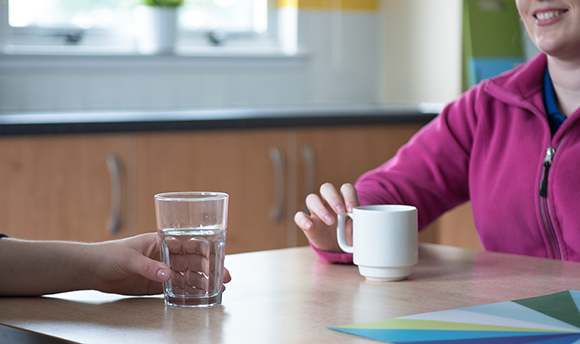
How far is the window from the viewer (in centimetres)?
310

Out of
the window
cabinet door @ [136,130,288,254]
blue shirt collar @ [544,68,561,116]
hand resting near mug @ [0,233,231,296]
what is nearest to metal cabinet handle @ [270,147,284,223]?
cabinet door @ [136,130,288,254]

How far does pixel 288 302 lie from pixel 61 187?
1662mm

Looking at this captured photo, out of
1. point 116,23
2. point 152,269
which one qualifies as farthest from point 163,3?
point 152,269

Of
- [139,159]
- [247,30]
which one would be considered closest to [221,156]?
[139,159]

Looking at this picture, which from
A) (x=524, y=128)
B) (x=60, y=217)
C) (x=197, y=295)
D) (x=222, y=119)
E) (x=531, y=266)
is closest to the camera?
(x=197, y=295)

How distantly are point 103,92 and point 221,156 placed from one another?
762mm

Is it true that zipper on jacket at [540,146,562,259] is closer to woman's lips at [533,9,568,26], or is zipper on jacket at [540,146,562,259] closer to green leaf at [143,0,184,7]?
woman's lips at [533,9,568,26]

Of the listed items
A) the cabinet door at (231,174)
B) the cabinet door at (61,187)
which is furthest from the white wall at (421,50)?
the cabinet door at (61,187)

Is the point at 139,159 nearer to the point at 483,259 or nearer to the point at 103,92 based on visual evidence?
the point at 103,92

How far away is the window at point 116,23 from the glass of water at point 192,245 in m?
2.41

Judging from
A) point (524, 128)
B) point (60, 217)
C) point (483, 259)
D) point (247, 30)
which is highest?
point (247, 30)

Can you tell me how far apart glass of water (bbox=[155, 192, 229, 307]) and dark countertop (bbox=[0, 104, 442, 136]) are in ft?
5.23

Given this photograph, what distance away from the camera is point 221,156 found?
104 inches

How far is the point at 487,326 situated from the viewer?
79 centimetres
